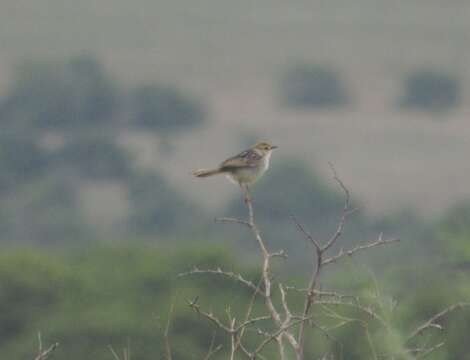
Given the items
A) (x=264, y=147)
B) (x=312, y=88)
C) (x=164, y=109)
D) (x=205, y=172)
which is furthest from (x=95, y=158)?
(x=205, y=172)

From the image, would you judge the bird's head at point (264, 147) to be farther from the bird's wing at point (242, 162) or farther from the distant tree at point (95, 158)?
the distant tree at point (95, 158)

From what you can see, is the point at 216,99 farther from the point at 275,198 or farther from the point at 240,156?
the point at 240,156

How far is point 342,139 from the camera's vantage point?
73.2 meters

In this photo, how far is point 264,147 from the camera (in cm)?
1060

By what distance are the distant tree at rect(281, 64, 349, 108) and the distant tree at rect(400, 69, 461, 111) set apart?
11.0 feet

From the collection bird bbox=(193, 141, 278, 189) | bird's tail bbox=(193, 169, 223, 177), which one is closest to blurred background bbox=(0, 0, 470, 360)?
bird bbox=(193, 141, 278, 189)

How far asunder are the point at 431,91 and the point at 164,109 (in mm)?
14091

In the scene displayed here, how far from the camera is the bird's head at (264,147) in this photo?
10540mm

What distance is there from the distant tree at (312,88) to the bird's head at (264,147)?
71834mm

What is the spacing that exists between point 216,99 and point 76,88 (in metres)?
7.46

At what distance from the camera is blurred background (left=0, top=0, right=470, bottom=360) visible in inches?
1458

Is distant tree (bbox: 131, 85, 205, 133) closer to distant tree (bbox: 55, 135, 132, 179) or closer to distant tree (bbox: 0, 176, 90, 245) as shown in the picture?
distant tree (bbox: 55, 135, 132, 179)

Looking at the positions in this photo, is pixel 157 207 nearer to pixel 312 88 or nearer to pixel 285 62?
pixel 312 88

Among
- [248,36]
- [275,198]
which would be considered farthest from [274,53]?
[275,198]
